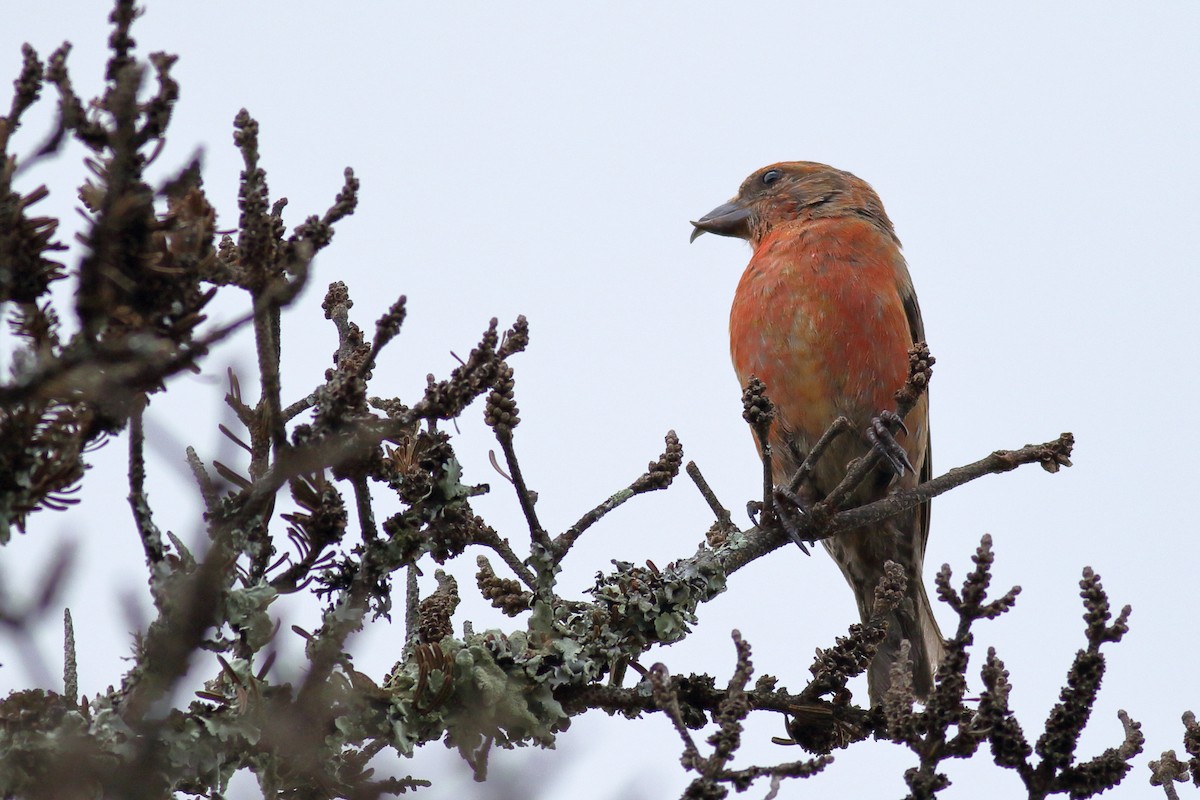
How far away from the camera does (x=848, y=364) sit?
501cm

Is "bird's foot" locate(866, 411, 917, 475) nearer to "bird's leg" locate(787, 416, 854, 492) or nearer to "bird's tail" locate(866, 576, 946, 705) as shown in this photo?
"bird's leg" locate(787, 416, 854, 492)

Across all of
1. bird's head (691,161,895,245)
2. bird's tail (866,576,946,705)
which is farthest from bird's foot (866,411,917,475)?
bird's head (691,161,895,245)

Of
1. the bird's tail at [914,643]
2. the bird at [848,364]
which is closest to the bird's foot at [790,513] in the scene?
the bird at [848,364]

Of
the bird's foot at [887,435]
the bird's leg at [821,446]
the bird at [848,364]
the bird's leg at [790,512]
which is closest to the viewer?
the bird's leg at [821,446]

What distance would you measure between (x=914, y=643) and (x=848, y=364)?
124 cm

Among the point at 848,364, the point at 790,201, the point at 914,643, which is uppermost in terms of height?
the point at 790,201

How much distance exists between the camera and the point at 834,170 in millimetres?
6207

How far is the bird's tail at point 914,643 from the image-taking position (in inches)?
198

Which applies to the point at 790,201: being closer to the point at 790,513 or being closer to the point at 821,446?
the point at 790,513

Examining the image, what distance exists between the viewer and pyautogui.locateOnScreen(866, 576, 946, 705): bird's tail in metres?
5.02

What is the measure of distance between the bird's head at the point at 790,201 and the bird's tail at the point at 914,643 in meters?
1.74

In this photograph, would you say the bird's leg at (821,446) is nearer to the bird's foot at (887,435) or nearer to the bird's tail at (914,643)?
the bird's foot at (887,435)

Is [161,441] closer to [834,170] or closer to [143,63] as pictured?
[143,63]

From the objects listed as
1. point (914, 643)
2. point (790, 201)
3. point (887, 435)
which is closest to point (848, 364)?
point (887, 435)
